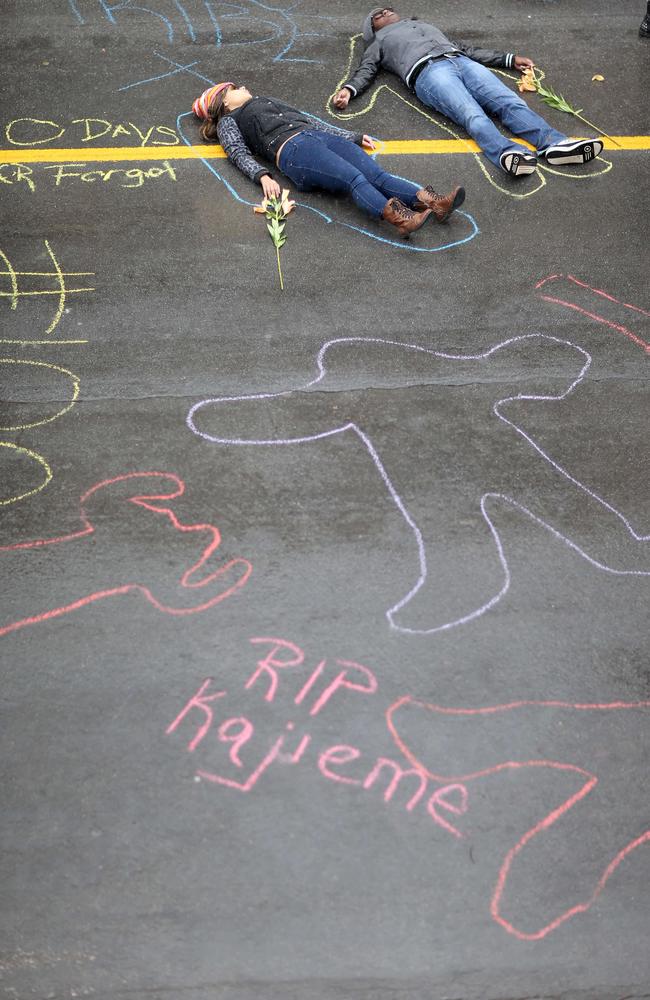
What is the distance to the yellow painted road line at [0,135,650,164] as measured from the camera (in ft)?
23.3

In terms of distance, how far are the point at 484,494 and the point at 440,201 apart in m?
2.51

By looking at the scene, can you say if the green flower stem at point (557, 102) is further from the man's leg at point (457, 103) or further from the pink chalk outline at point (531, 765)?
the pink chalk outline at point (531, 765)

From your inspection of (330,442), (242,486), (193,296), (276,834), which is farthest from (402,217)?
(276,834)

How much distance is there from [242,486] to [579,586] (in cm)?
176

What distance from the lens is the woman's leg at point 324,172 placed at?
6.43 metres

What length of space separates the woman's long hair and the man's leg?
5.60 feet

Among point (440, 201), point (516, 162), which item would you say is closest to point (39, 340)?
point (440, 201)

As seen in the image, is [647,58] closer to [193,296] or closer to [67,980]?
[193,296]

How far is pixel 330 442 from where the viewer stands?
5.04m

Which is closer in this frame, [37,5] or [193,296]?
[193,296]

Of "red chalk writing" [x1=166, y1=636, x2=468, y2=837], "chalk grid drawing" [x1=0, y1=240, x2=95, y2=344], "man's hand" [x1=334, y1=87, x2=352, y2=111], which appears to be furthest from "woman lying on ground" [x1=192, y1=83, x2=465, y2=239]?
"red chalk writing" [x1=166, y1=636, x2=468, y2=837]

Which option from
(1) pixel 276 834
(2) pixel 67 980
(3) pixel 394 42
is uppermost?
(3) pixel 394 42

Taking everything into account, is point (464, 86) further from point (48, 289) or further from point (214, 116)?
point (48, 289)

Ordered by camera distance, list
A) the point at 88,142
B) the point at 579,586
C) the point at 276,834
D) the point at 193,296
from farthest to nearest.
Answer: the point at 88,142 → the point at 193,296 → the point at 579,586 → the point at 276,834
